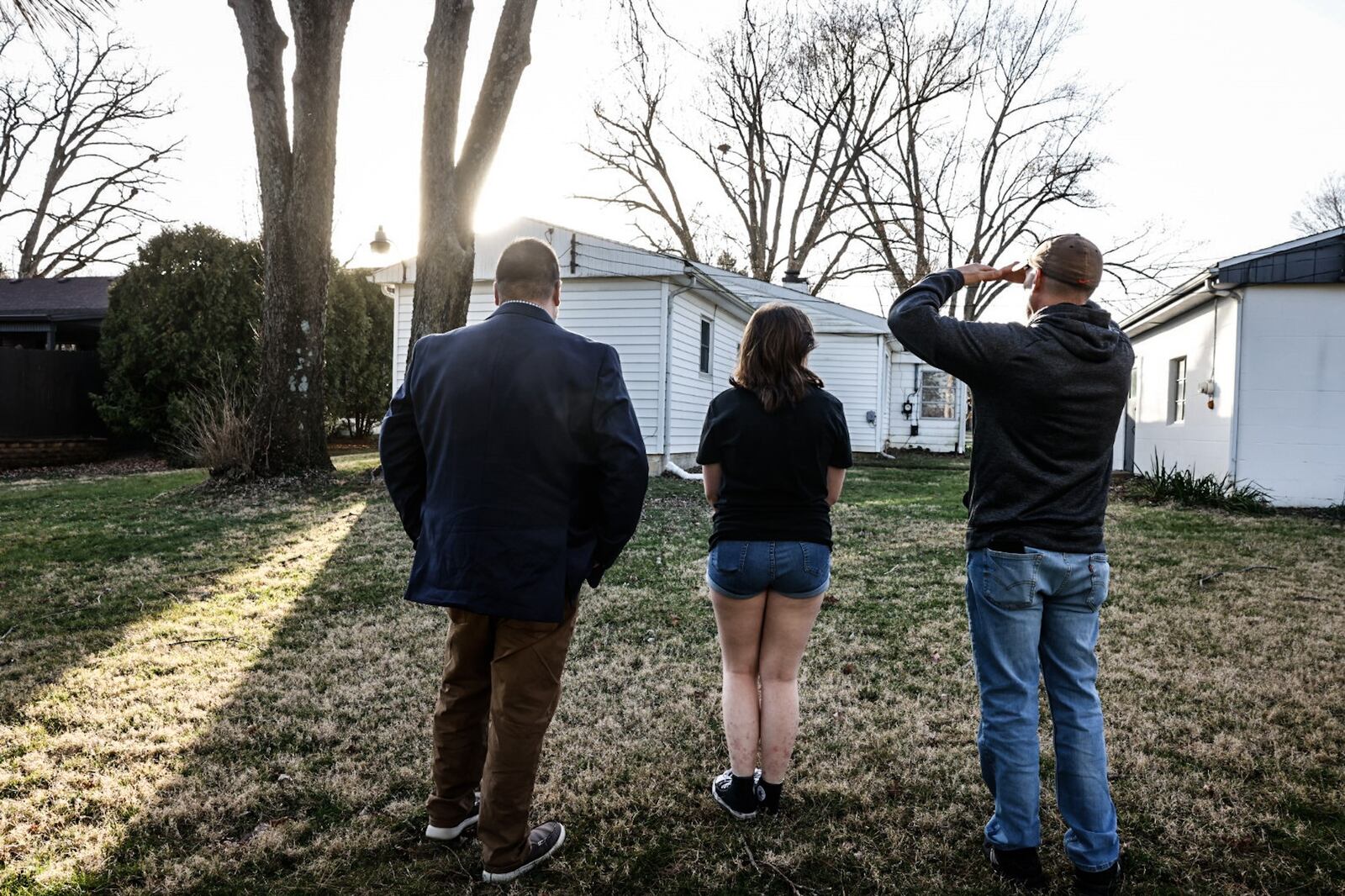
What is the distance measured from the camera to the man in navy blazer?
230 cm

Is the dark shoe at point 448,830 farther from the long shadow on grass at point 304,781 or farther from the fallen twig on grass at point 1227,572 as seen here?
the fallen twig on grass at point 1227,572

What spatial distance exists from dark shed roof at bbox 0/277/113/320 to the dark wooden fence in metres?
2.92

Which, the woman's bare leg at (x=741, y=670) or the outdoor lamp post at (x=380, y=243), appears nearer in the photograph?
the woman's bare leg at (x=741, y=670)

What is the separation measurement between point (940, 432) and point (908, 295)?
2419 centimetres

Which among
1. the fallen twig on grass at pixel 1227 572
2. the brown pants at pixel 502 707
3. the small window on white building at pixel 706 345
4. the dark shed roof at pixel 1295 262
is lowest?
the fallen twig on grass at pixel 1227 572

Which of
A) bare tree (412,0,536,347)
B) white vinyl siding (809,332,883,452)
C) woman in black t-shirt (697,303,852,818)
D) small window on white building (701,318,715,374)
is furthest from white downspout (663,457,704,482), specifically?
woman in black t-shirt (697,303,852,818)

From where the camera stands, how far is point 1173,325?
14.7 m

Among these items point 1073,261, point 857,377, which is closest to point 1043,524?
point 1073,261

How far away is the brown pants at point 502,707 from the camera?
7.65 feet

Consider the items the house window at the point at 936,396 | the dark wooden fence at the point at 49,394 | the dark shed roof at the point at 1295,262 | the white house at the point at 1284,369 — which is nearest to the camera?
the dark shed roof at the point at 1295,262

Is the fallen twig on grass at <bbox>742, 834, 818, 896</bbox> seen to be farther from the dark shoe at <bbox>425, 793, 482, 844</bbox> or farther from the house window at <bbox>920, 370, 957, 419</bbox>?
the house window at <bbox>920, 370, 957, 419</bbox>

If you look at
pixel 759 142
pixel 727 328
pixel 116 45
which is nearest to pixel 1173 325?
pixel 727 328

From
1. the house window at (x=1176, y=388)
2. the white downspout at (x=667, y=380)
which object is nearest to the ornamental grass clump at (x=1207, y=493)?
the house window at (x=1176, y=388)

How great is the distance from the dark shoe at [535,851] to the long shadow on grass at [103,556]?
8.21 ft
